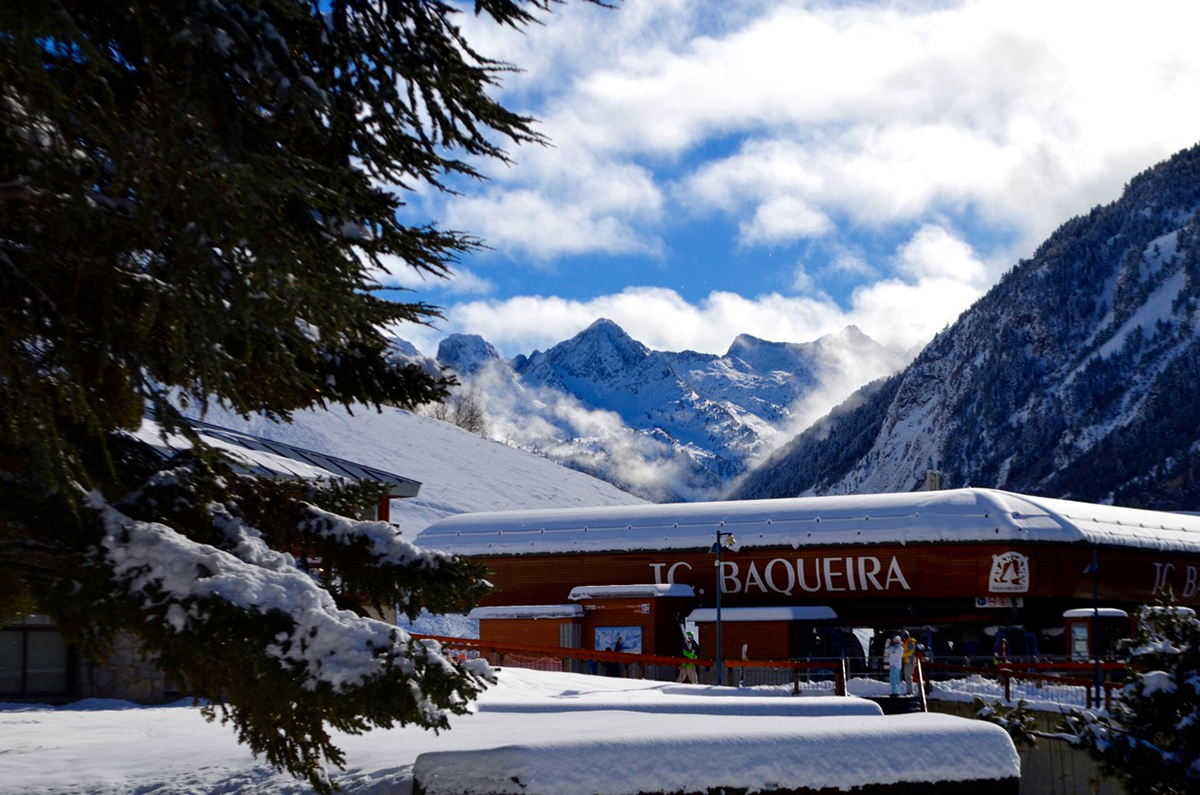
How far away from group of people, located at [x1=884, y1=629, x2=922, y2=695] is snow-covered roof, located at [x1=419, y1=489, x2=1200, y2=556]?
33.5 ft

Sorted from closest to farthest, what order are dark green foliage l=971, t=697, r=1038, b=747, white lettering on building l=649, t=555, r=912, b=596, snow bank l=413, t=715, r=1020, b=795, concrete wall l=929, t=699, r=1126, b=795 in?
snow bank l=413, t=715, r=1020, b=795 → dark green foliage l=971, t=697, r=1038, b=747 → concrete wall l=929, t=699, r=1126, b=795 → white lettering on building l=649, t=555, r=912, b=596

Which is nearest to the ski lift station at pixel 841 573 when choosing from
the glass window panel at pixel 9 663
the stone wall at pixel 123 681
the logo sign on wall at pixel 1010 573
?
the logo sign on wall at pixel 1010 573

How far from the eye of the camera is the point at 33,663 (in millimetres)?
16812

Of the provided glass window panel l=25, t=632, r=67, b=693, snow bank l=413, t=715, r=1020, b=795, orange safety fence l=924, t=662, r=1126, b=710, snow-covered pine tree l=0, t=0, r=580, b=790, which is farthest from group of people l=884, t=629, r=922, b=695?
snow-covered pine tree l=0, t=0, r=580, b=790

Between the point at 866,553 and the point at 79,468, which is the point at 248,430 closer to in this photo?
the point at 866,553

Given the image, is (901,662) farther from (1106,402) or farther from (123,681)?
(1106,402)

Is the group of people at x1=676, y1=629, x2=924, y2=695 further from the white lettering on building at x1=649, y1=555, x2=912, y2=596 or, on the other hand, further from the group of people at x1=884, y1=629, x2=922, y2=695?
the white lettering on building at x1=649, y1=555, x2=912, y2=596

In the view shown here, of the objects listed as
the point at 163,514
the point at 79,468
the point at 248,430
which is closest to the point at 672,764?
the point at 163,514

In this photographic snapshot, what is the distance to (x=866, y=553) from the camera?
1499 inches

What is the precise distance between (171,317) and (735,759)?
4.76 m

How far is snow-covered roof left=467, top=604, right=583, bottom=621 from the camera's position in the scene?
39188mm

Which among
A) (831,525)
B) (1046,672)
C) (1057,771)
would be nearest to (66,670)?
(1057,771)

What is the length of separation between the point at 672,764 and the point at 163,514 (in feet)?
12.0

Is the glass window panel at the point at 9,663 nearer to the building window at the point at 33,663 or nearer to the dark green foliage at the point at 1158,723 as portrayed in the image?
the building window at the point at 33,663
